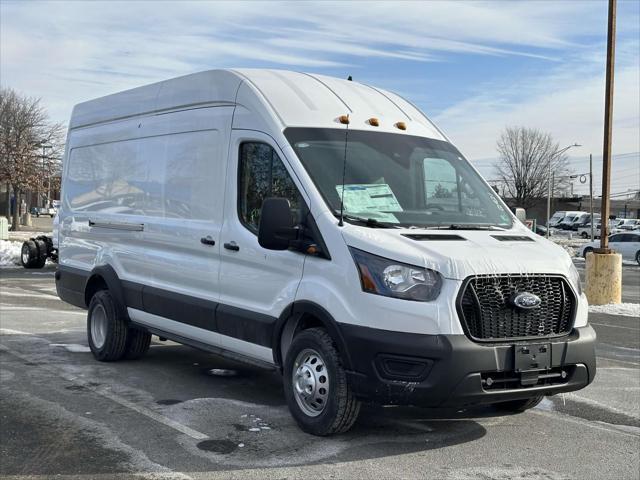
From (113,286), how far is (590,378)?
190 inches

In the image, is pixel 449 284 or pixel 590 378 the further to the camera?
pixel 590 378

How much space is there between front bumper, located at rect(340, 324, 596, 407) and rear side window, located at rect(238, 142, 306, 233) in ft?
4.11

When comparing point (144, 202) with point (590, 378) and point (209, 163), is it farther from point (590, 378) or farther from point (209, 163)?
point (590, 378)

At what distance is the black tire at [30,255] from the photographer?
2134 cm

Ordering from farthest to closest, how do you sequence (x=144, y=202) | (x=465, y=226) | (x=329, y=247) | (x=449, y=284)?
(x=144, y=202) < (x=465, y=226) < (x=329, y=247) < (x=449, y=284)

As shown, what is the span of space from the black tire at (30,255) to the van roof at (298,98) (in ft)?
50.7

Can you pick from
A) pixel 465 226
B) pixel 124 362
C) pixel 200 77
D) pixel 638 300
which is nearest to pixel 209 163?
pixel 200 77

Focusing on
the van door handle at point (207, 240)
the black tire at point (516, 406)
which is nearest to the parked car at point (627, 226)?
the black tire at point (516, 406)

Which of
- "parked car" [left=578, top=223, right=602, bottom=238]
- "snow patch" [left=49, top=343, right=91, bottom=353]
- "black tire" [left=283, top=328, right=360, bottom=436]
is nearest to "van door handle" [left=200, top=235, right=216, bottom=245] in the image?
"black tire" [left=283, top=328, right=360, bottom=436]

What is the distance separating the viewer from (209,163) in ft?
21.2

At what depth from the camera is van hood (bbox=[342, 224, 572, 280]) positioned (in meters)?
4.76

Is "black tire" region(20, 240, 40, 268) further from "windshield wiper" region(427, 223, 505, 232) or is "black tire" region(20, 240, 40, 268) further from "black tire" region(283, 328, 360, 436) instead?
"windshield wiper" region(427, 223, 505, 232)

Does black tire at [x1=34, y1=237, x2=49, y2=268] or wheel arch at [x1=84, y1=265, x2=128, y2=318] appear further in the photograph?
black tire at [x1=34, y1=237, x2=49, y2=268]

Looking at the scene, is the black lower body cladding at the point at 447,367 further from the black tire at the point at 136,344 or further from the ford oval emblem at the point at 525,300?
the black tire at the point at 136,344
